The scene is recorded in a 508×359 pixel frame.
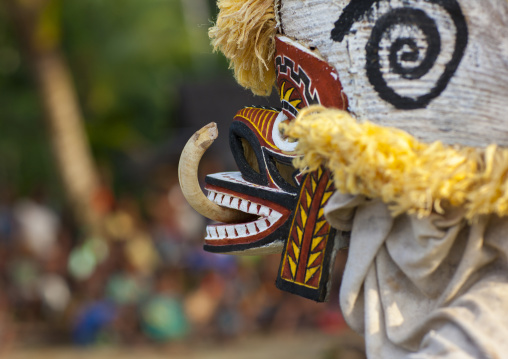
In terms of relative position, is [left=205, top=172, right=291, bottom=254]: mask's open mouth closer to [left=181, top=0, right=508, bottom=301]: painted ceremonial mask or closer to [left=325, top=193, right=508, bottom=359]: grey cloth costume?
[left=181, top=0, right=508, bottom=301]: painted ceremonial mask

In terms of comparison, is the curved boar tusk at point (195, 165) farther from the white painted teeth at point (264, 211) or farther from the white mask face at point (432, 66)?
the white mask face at point (432, 66)

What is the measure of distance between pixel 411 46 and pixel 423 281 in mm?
392

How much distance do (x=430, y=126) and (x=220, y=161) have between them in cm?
603

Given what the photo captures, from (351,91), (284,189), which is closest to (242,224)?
(284,189)

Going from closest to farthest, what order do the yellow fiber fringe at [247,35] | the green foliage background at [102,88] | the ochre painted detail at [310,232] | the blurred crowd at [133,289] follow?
1. the ochre painted detail at [310,232]
2. the yellow fiber fringe at [247,35]
3. the blurred crowd at [133,289]
4. the green foliage background at [102,88]

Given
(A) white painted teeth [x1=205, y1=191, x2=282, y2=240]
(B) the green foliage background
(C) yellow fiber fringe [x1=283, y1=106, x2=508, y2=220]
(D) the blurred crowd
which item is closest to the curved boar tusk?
(A) white painted teeth [x1=205, y1=191, x2=282, y2=240]

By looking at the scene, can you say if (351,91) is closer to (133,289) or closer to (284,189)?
(284,189)

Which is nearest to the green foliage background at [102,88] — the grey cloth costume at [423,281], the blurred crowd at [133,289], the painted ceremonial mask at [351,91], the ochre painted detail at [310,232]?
the blurred crowd at [133,289]

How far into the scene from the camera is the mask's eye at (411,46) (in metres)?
1.07

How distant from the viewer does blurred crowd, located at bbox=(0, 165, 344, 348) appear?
5.36 meters

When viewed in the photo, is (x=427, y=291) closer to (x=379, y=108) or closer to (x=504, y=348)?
(x=504, y=348)

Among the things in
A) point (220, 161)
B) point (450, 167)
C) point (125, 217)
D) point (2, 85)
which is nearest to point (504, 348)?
point (450, 167)

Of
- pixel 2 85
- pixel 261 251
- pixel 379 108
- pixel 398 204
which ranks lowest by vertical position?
pixel 2 85

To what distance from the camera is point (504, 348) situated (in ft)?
3.11
